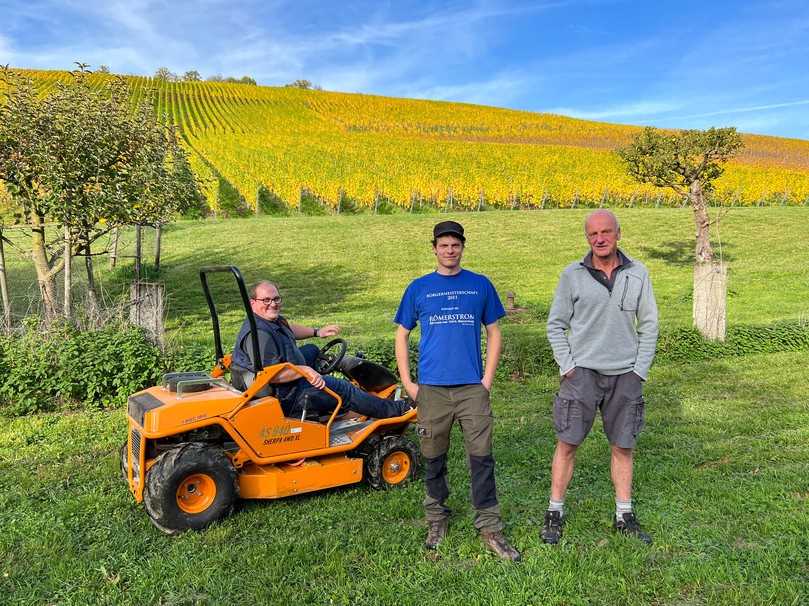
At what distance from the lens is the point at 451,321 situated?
3861 mm

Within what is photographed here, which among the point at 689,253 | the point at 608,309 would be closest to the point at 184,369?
the point at 608,309

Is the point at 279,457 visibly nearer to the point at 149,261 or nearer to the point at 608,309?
the point at 608,309

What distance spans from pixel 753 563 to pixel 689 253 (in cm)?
2093

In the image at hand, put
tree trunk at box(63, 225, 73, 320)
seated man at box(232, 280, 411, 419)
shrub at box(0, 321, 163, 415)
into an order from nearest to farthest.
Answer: seated man at box(232, 280, 411, 419) < shrub at box(0, 321, 163, 415) < tree trunk at box(63, 225, 73, 320)

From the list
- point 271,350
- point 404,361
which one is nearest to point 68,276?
point 271,350

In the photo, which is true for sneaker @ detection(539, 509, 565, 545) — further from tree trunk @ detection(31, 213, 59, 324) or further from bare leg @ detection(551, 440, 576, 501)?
tree trunk @ detection(31, 213, 59, 324)

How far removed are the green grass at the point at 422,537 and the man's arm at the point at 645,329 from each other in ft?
3.68

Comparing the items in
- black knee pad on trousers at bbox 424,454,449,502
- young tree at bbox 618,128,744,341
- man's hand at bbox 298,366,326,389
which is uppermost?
young tree at bbox 618,128,744,341

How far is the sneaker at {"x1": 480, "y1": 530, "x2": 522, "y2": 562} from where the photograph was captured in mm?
3771

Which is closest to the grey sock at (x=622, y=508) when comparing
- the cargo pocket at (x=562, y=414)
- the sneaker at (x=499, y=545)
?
the cargo pocket at (x=562, y=414)

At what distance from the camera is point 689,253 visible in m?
22.5

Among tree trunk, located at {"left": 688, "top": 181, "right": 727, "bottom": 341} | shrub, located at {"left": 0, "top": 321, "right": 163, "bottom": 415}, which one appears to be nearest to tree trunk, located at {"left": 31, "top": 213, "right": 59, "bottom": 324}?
shrub, located at {"left": 0, "top": 321, "right": 163, "bottom": 415}

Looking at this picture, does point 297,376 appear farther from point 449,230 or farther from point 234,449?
point 449,230

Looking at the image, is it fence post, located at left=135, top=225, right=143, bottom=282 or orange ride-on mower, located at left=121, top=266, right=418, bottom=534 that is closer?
orange ride-on mower, located at left=121, top=266, right=418, bottom=534
